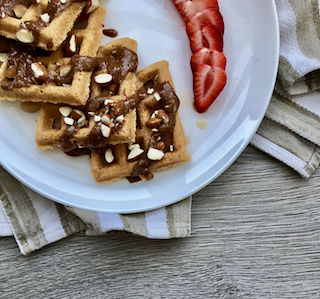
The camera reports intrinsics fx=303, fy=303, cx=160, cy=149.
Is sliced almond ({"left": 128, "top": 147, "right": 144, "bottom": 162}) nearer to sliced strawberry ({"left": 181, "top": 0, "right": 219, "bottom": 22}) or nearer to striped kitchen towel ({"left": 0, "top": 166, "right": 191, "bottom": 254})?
striped kitchen towel ({"left": 0, "top": 166, "right": 191, "bottom": 254})

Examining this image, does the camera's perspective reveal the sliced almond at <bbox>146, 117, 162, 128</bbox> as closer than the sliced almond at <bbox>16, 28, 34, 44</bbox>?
No

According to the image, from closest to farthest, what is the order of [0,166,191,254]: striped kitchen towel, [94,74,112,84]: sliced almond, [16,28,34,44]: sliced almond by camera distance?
[16,28,34,44]: sliced almond → [94,74,112,84]: sliced almond → [0,166,191,254]: striped kitchen towel

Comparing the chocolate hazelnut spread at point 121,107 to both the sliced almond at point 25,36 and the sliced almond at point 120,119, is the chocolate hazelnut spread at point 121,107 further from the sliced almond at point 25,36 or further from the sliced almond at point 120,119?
the sliced almond at point 25,36

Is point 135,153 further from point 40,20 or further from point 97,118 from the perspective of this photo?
point 40,20

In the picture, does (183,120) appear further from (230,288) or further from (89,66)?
(230,288)

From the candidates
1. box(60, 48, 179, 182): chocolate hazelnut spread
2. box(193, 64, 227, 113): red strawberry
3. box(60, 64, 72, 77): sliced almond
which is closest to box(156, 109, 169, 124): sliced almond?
box(60, 48, 179, 182): chocolate hazelnut spread

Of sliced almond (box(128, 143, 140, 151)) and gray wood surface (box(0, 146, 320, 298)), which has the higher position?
sliced almond (box(128, 143, 140, 151))

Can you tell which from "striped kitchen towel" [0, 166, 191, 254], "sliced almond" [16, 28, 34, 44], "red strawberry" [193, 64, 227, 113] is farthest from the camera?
"striped kitchen towel" [0, 166, 191, 254]

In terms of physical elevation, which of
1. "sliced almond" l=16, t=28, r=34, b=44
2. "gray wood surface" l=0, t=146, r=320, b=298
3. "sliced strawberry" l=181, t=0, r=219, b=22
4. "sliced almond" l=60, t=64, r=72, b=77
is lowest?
"gray wood surface" l=0, t=146, r=320, b=298
